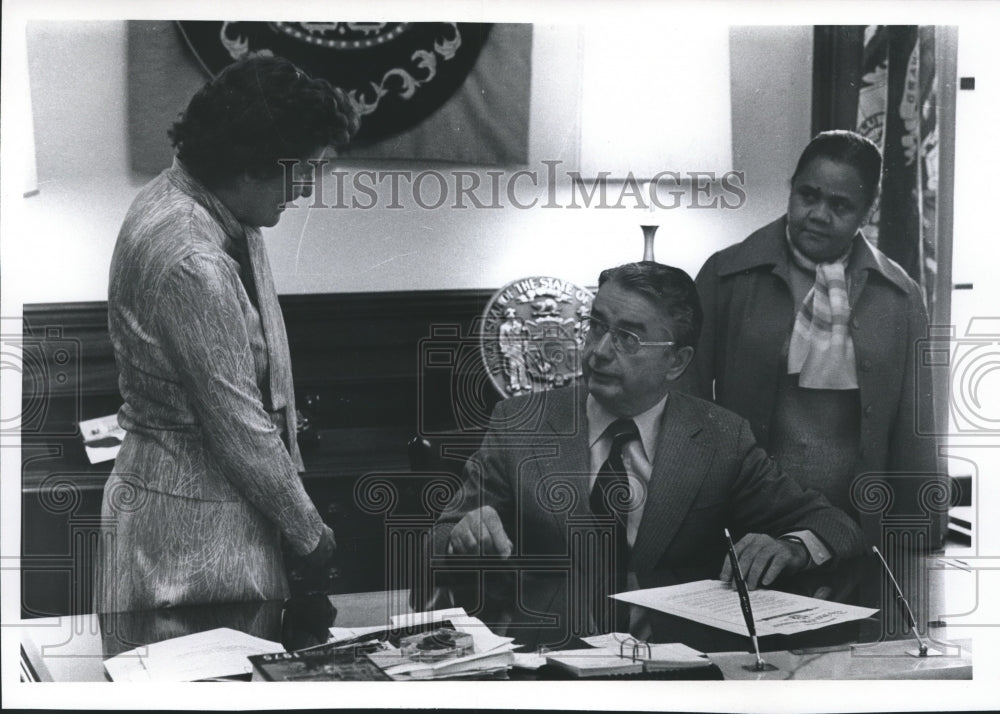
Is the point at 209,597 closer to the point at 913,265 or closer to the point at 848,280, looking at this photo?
the point at 848,280

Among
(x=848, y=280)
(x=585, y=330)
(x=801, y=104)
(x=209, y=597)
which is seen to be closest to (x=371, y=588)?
(x=209, y=597)

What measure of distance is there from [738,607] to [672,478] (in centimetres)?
39

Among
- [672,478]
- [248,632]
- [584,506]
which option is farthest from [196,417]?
[672,478]

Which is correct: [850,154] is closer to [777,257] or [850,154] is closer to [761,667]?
[777,257]

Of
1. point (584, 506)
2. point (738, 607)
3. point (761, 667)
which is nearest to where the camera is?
point (761, 667)

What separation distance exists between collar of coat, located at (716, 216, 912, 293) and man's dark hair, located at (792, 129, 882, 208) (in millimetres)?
142

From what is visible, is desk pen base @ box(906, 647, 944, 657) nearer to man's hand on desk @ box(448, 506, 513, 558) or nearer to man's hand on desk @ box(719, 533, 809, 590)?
man's hand on desk @ box(719, 533, 809, 590)

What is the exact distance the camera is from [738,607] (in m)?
2.99

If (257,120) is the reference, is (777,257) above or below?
below

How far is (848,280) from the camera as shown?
10.2ft

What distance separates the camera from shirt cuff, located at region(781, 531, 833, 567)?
10.2 ft

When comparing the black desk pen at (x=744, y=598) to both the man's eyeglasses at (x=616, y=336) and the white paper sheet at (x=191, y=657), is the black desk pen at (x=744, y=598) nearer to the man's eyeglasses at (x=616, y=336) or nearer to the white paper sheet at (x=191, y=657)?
the man's eyeglasses at (x=616, y=336)

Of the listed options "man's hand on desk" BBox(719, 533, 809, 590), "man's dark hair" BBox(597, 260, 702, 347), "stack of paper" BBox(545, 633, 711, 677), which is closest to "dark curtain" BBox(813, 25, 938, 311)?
"man's dark hair" BBox(597, 260, 702, 347)

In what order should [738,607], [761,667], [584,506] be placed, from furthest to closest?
1. [584,506]
2. [738,607]
3. [761,667]
